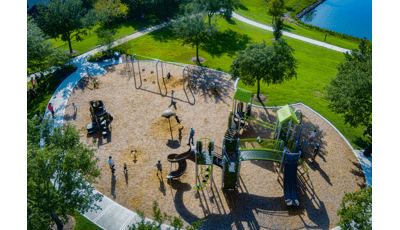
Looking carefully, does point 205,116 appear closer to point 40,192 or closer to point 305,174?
point 305,174

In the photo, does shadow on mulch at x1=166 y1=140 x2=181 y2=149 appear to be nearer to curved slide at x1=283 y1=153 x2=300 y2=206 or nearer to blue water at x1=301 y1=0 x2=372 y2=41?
curved slide at x1=283 y1=153 x2=300 y2=206

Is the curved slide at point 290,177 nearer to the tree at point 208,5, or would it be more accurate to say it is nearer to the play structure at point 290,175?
the play structure at point 290,175

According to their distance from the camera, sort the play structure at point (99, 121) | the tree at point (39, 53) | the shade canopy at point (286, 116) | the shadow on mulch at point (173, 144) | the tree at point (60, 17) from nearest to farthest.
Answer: the shade canopy at point (286, 116)
the shadow on mulch at point (173, 144)
the play structure at point (99, 121)
the tree at point (39, 53)
the tree at point (60, 17)

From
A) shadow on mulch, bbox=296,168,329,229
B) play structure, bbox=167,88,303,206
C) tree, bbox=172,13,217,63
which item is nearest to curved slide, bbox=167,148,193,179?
play structure, bbox=167,88,303,206

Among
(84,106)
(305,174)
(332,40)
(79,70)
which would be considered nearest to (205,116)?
(305,174)

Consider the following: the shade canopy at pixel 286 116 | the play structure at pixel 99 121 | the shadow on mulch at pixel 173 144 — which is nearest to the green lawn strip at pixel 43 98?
the play structure at pixel 99 121

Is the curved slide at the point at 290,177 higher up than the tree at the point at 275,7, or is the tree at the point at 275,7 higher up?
the tree at the point at 275,7

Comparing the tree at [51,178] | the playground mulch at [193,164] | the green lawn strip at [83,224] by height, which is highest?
the tree at [51,178]
